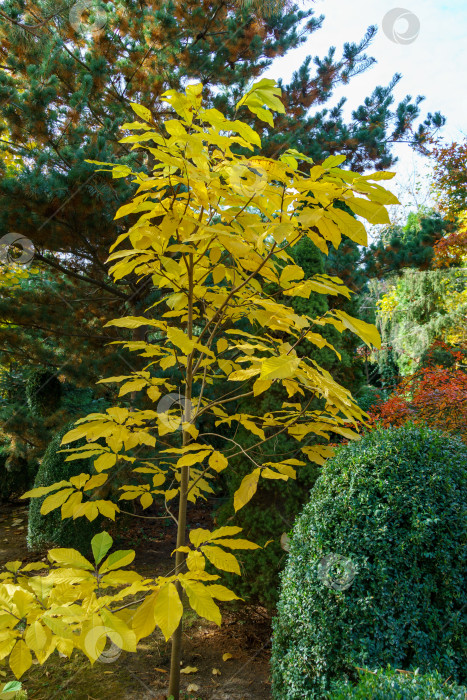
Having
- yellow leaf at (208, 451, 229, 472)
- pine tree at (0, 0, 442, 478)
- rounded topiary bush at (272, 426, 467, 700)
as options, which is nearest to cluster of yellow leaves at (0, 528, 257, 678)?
yellow leaf at (208, 451, 229, 472)

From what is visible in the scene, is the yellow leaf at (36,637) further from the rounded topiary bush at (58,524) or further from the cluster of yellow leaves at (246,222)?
the rounded topiary bush at (58,524)

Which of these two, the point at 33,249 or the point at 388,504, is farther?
the point at 33,249

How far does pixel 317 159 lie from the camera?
5.18 metres

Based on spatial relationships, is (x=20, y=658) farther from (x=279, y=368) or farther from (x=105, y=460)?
(x=279, y=368)

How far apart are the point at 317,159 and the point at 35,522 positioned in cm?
500

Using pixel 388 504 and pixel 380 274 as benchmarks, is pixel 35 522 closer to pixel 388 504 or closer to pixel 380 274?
pixel 388 504

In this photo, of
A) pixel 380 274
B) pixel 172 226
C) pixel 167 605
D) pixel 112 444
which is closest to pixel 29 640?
pixel 167 605

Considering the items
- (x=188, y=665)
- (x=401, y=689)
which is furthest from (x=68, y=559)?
(x=188, y=665)

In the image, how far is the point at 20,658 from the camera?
1.07 m

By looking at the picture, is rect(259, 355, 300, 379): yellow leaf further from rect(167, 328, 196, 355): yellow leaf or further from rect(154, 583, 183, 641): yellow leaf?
rect(154, 583, 183, 641): yellow leaf

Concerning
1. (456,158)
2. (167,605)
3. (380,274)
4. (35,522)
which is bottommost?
(35,522)

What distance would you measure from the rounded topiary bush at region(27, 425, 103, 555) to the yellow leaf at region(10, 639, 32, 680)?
313cm

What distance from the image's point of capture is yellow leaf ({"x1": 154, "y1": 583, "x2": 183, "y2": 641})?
3.18 ft

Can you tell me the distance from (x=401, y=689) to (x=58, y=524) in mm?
3691
